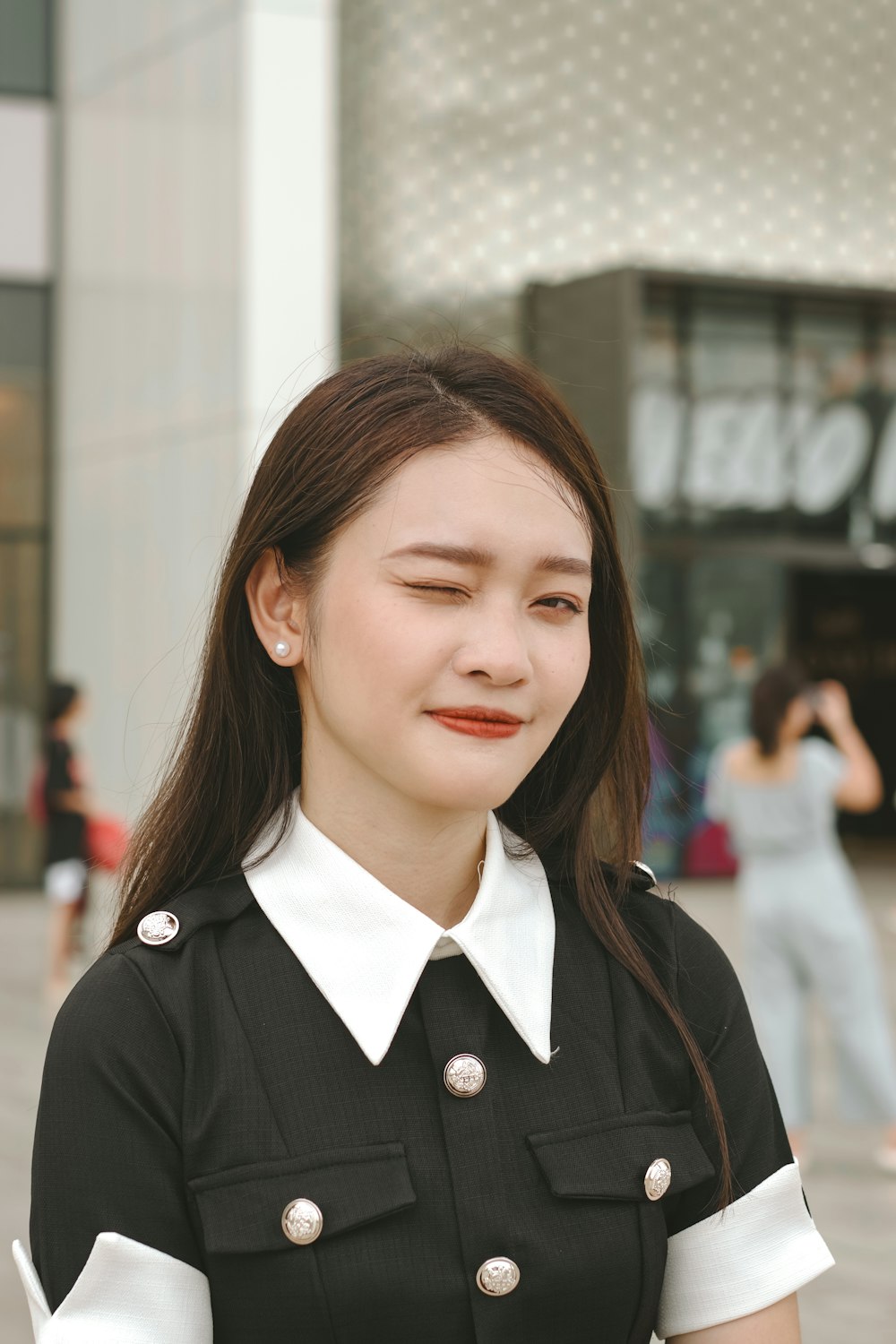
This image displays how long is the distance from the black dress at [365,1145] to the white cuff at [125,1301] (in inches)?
0.7

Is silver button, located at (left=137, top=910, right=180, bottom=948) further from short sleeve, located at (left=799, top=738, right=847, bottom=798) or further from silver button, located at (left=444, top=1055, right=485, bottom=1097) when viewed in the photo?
short sleeve, located at (left=799, top=738, right=847, bottom=798)

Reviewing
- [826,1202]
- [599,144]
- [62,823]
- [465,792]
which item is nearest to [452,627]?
[465,792]

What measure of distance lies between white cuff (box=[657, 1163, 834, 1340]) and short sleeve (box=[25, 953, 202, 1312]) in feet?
1.49

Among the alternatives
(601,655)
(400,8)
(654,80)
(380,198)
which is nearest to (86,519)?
(380,198)

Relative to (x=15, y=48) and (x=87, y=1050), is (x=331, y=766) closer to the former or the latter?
(x=87, y=1050)

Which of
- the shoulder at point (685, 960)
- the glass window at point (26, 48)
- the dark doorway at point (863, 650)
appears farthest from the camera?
the dark doorway at point (863, 650)

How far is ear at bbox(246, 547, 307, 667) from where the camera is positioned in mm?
1623

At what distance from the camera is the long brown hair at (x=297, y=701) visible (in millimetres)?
1574

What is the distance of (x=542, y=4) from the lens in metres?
14.2

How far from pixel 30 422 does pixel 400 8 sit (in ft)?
16.0

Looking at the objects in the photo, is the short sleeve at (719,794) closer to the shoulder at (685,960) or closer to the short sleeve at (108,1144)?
the shoulder at (685,960)

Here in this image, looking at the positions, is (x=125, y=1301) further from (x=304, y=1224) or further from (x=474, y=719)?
(x=474, y=719)

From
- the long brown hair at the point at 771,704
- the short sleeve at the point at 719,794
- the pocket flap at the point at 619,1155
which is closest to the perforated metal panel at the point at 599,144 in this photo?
the short sleeve at the point at 719,794

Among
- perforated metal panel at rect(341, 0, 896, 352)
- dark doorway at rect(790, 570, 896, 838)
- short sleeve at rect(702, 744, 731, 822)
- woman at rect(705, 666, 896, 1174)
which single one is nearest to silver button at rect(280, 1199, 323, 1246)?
woman at rect(705, 666, 896, 1174)
